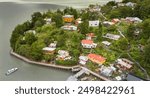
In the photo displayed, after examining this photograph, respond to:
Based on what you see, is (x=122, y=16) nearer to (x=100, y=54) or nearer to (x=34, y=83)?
(x=100, y=54)

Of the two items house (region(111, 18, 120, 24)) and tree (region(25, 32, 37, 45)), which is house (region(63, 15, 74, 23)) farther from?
tree (region(25, 32, 37, 45))

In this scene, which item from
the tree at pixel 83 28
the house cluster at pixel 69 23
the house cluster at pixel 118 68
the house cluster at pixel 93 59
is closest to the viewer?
the house cluster at pixel 118 68


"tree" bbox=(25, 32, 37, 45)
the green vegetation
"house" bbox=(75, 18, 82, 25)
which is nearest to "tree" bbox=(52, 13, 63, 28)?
the green vegetation

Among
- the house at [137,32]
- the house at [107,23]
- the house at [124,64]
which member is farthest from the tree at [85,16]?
the house at [124,64]

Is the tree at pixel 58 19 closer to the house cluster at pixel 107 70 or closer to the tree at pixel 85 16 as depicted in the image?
the tree at pixel 85 16

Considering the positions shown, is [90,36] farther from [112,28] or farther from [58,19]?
[58,19]

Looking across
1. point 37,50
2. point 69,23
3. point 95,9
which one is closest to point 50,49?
point 37,50
